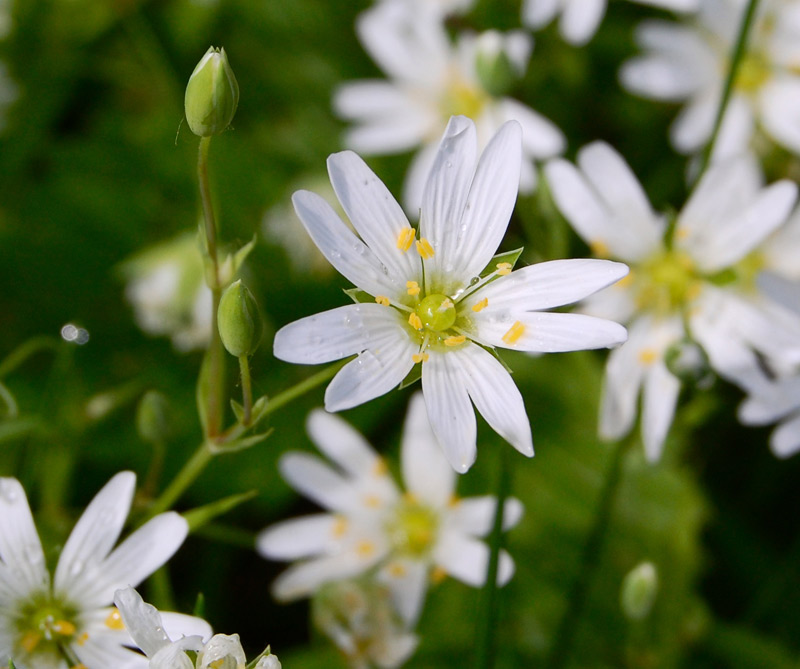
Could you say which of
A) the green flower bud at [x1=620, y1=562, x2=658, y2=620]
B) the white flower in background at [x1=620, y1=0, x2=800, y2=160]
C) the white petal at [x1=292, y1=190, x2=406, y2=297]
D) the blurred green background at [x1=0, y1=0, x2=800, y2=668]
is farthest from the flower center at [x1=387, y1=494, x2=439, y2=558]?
the white flower in background at [x1=620, y1=0, x2=800, y2=160]

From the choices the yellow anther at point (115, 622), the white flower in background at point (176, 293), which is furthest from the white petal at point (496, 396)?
the white flower in background at point (176, 293)

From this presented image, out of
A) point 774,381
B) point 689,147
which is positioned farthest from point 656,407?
point 689,147

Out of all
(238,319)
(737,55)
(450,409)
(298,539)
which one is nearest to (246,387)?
(238,319)

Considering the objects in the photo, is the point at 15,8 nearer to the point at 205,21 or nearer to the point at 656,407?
the point at 205,21

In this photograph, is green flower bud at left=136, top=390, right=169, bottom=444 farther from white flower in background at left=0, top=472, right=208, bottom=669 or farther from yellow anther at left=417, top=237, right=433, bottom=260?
yellow anther at left=417, top=237, right=433, bottom=260

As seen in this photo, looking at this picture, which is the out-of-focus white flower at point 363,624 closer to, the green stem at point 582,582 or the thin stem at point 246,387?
the green stem at point 582,582

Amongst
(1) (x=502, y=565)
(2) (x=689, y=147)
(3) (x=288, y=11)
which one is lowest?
(1) (x=502, y=565)
